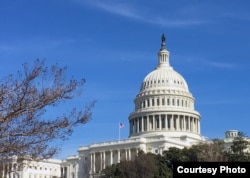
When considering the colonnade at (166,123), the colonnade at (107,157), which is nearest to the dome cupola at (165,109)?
the colonnade at (166,123)

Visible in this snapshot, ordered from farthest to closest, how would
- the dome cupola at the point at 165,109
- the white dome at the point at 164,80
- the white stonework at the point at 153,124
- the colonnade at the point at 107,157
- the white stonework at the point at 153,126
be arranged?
the white dome at the point at 164,80 < the dome cupola at the point at 165,109 < the white stonework at the point at 153,124 < the white stonework at the point at 153,126 < the colonnade at the point at 107,157

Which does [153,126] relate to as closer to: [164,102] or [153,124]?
[153,124]

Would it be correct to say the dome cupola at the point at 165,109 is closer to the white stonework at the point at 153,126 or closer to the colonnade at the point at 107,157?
the white stonework at the point at 153,126

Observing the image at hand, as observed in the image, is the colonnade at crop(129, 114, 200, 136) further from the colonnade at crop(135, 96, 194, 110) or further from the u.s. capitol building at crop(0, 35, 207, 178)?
the colonnade at crop(135, 96, 194, 110)

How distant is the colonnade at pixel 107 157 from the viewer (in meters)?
156

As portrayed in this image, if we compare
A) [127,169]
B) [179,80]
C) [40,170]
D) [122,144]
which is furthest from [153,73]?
[127,169]

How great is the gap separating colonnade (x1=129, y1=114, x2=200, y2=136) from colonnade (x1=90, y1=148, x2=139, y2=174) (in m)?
11.5

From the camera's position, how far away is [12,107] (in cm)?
2906

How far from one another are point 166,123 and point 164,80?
13.8 m

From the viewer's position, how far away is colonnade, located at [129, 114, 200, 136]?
538 ft

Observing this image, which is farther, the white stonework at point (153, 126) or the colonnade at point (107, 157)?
the white stonework at point (153, 126)

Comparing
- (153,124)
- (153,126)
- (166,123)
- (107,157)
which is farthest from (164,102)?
(107,157)

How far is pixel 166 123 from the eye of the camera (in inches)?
6452

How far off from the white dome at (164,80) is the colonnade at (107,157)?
22.5 metres
